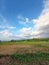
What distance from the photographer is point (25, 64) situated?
9047 mm

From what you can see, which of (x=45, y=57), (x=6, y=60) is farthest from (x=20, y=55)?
(x=45, y=57)

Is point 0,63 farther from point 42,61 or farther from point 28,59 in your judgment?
point 42,61

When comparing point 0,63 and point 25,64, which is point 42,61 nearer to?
point 25,64

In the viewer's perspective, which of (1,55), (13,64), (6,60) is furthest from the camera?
(1,55)

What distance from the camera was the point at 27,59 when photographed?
31.7 feet

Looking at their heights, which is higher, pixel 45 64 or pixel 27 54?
pixel 27 54

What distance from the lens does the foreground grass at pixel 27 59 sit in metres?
9.20

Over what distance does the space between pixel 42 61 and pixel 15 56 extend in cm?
196

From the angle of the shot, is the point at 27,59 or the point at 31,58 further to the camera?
the point at 31,58

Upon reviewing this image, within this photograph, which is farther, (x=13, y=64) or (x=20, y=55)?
(x=20, y=55)

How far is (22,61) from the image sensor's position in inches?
372

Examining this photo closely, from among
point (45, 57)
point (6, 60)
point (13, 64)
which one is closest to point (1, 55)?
point (6, 60)

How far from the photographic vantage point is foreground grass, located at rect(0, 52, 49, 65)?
30.2ft

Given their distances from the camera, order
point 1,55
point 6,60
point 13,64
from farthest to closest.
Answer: point 1,55 < point 6,60 < point 13,64
